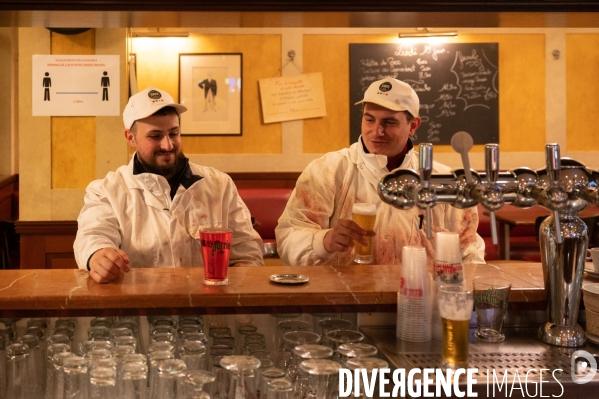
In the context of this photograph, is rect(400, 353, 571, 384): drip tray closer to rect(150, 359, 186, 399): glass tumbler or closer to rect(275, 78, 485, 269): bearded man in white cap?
rect(150, 359, 186, 399): glass tumbler

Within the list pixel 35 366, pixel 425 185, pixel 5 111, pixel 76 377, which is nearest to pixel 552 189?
pixel 425 185

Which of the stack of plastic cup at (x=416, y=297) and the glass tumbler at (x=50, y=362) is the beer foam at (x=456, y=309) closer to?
the stack of plastic cup at (x=416, y=297)

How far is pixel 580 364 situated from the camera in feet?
6.17

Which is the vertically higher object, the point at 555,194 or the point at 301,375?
the point at 555,194

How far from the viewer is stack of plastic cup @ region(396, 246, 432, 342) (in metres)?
2.00

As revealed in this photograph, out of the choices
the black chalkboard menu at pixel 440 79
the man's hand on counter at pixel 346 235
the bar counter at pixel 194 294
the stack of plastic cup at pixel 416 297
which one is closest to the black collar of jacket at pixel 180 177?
the man's hand on counter at pixel 346 235

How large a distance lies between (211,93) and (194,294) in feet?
17.9

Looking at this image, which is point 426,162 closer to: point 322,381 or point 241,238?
point 322,381

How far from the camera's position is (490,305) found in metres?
2.04

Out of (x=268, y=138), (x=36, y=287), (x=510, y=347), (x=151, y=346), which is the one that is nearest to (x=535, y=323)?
(x=510, y=347)

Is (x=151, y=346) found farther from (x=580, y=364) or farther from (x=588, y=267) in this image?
(x=588, y=267)

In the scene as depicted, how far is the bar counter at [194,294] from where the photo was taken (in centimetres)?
202

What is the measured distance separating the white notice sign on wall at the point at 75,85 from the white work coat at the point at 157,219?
1.77 metres

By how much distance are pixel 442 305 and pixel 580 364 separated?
42 cm
